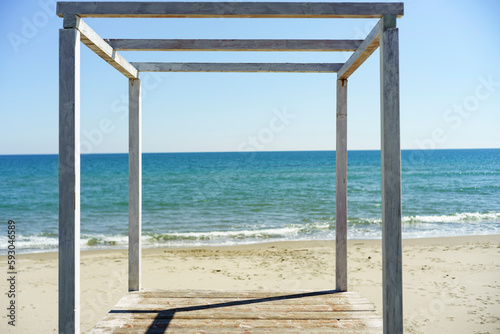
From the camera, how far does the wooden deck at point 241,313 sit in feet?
11.3

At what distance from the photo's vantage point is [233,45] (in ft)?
12.7

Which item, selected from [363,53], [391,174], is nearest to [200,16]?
[363,53]

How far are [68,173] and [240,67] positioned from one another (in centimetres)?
232

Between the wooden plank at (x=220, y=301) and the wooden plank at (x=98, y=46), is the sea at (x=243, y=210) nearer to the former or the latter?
the wooden plank at (x=220, y=301)

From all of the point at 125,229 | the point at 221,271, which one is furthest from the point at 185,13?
the point at 125,229

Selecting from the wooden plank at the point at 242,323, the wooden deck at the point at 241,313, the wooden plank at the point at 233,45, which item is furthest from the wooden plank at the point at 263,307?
the wooden plank at the point at 233,45

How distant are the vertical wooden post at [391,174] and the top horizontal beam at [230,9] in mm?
164

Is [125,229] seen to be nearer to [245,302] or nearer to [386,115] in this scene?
[245,302]

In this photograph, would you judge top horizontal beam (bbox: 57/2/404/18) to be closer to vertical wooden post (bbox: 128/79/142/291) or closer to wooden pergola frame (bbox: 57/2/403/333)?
wooden pergola frame (bbox: 57/2/403/333)

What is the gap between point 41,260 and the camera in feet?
29.9

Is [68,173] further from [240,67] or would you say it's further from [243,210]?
[243,210]

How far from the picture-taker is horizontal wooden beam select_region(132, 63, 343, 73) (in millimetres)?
4387

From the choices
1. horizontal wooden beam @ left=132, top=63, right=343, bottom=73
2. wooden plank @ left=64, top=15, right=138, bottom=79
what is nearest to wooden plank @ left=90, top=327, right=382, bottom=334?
wooden plank @ left=64, top=15, right=138, bottom=79

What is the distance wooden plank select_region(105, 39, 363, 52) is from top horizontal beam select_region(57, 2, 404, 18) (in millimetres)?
1056
